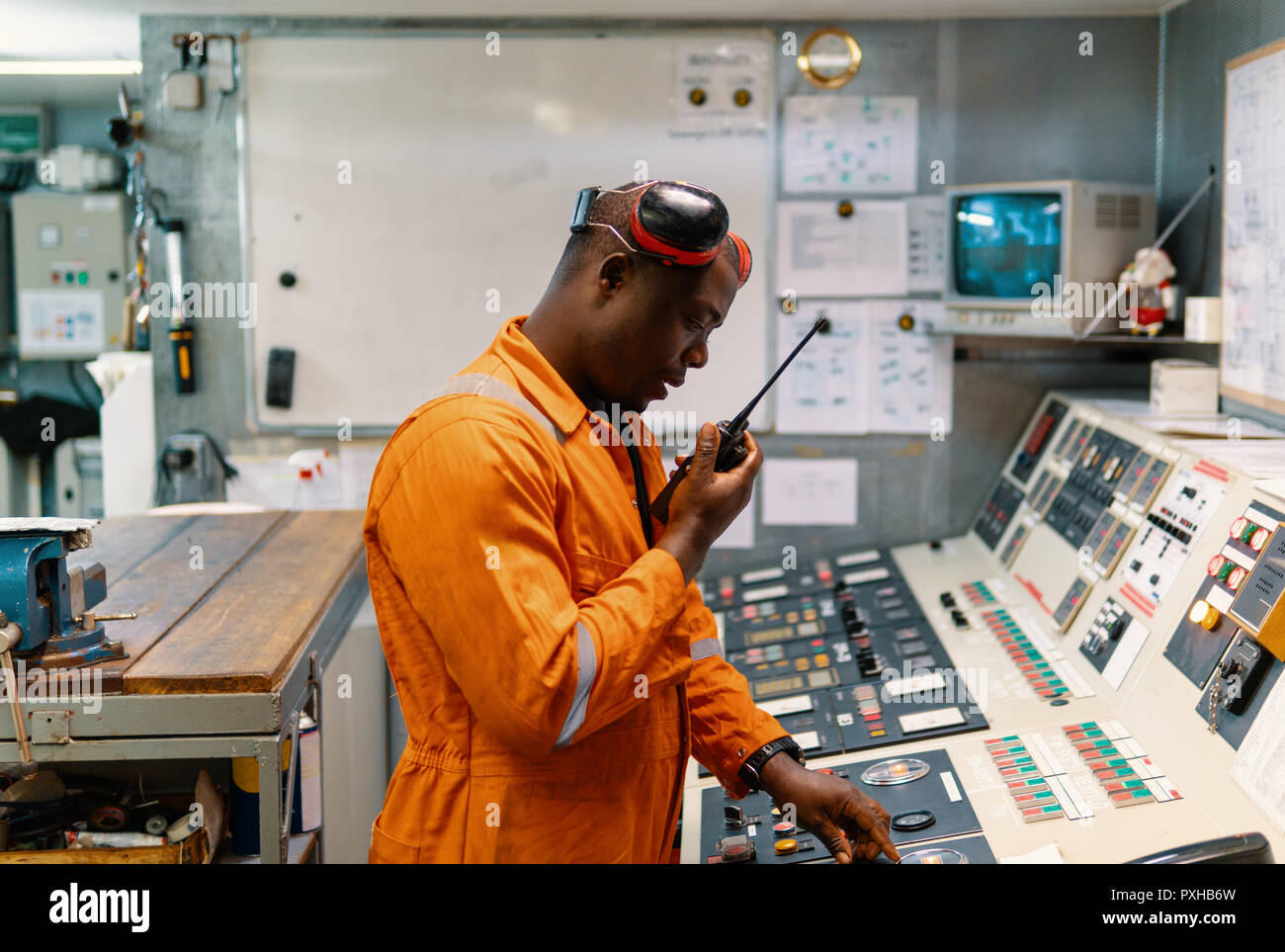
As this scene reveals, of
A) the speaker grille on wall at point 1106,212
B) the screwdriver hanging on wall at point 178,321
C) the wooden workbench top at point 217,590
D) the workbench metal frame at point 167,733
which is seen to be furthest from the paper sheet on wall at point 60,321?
the speaker grille on wall at point 1106,212

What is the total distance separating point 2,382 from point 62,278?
688mm

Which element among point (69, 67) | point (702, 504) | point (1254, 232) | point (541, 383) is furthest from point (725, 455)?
point (69, 67)

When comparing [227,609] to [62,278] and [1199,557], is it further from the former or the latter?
[62,278]

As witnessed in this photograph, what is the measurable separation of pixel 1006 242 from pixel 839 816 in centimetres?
202

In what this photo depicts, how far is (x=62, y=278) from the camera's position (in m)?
5.23

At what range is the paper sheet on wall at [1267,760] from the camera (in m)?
1.60

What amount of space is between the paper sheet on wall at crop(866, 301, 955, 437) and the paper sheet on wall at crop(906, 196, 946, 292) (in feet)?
0.23

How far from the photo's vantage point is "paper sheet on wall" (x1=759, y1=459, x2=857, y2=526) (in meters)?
3.51

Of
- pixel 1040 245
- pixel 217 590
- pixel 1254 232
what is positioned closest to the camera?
pixel 217 590

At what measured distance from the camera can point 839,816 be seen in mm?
1480

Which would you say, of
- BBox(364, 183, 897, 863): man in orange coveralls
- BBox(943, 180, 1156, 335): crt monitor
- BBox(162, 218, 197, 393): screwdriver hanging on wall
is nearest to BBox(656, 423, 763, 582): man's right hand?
BBox(364, 183, 897, 863): man in orange coveralls

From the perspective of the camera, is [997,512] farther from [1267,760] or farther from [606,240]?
[606,240]
